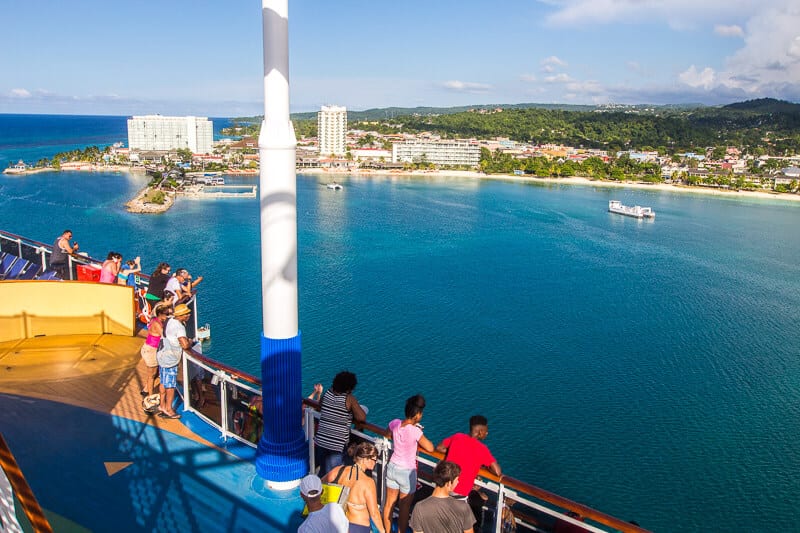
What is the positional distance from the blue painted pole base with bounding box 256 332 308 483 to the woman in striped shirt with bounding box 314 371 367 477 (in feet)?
1.26

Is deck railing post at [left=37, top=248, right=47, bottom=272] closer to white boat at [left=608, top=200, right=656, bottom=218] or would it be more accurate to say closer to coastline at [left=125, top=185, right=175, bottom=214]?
coastline at [left=125, top=185, right=175, bottom=214]

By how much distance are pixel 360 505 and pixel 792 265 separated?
44231 mm

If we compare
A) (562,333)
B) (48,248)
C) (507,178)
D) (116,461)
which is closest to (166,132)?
(507,178)

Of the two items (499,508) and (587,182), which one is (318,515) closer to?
(499,508)

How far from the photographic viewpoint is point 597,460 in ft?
46.5

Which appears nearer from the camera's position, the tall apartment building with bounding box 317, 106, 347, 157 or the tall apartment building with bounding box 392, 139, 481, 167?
the tall apartment building with bounding box 392, 139, 481, 167

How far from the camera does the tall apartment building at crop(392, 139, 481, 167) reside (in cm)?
11875

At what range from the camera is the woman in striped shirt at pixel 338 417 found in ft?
13.3

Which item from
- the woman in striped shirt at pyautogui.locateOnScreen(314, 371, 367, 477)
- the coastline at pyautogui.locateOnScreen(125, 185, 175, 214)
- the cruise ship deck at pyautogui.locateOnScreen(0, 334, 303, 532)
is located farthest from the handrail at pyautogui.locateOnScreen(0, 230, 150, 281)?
the coastline at pyautogui.locateOnScreen(125, 185, 175, 214)

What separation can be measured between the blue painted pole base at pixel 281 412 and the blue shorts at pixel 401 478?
1.04 m

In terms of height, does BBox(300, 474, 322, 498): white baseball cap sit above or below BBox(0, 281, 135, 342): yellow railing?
above

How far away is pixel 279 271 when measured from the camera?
431cm

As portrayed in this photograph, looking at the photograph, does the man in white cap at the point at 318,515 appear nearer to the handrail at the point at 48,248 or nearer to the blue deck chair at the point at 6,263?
the handrail at the point at 48,248

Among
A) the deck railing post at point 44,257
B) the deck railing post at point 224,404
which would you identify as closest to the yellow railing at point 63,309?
the deck railing post at point 44,257
